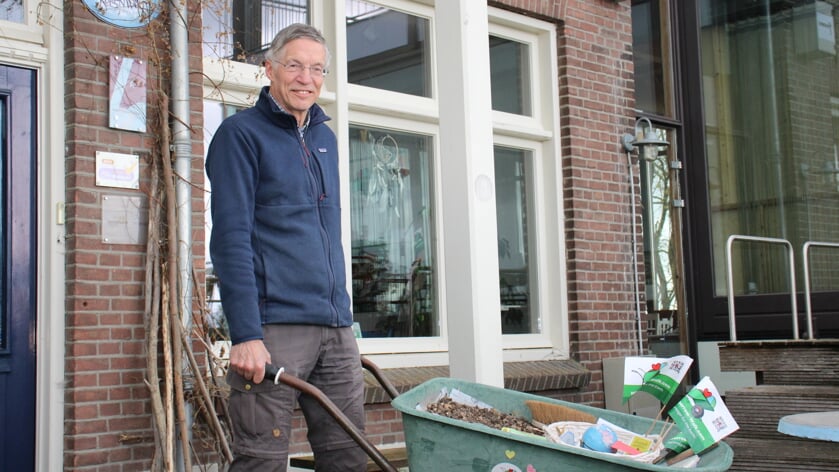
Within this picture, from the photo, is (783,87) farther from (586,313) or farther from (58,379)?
(58,379)

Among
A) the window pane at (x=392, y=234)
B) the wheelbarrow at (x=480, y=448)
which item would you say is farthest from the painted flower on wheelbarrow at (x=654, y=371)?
the window pane at (x=392, y=234)

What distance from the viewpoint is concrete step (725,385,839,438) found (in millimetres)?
5031

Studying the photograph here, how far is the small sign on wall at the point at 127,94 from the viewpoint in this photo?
4617mm

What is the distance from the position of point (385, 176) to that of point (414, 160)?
0.26 meters

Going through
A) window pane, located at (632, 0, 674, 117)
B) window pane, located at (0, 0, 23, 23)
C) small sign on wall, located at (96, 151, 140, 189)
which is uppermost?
window pane, located at (632, 0, 674, 117)

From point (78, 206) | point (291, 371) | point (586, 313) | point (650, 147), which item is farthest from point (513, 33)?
point (291, 371)

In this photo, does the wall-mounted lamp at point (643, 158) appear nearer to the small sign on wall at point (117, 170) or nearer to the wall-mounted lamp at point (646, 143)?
the wall-mounted lamp at point (646, 143)

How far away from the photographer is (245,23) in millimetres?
5500

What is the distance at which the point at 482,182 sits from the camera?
379 cm

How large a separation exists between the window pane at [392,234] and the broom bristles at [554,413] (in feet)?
9.64

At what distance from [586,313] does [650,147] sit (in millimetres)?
1449

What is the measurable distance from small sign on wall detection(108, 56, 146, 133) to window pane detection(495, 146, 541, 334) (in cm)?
279

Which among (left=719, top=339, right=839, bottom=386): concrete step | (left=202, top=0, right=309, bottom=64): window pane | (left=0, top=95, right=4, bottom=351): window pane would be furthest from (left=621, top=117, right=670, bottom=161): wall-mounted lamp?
(left=0, top=95, right=4, bottom=351): window pane

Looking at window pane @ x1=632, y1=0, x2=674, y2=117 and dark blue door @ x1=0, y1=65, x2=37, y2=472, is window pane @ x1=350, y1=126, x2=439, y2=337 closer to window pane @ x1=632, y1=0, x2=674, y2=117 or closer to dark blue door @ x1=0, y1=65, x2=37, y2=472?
dark blue door @ x1=0, y1=65, x2=37, y2=472
